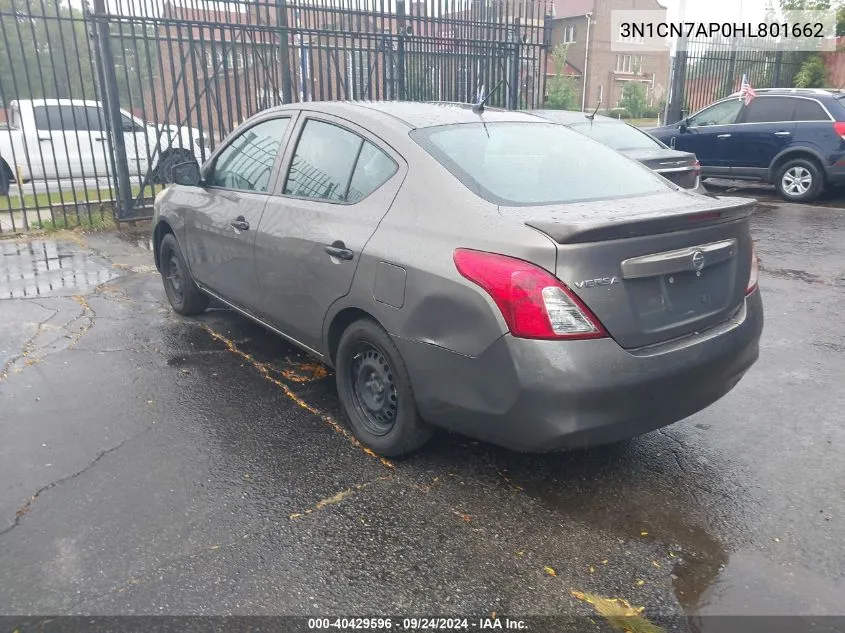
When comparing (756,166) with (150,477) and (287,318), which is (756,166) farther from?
(150,477)

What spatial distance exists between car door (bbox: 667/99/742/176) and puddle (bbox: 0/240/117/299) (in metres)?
10.2

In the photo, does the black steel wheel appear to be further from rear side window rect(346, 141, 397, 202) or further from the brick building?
the brick building

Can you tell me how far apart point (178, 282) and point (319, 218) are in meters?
2.52

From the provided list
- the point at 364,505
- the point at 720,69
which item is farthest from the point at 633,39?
the point at 364,505

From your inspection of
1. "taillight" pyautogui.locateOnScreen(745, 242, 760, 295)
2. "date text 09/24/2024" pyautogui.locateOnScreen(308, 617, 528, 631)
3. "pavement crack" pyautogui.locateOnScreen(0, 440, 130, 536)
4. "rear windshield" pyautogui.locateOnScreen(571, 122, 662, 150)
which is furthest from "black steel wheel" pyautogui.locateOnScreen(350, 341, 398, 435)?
"rear windshield" pyautogui.locateOnScreen(571, 122, 662, 150)

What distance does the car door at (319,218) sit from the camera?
11.2 feet

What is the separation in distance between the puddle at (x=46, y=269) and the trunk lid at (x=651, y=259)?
209 inches

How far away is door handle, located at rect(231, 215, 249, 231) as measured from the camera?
4297mm

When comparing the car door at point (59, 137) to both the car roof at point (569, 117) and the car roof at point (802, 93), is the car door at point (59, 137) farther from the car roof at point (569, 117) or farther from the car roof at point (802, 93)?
the car roof at point (802, 93)

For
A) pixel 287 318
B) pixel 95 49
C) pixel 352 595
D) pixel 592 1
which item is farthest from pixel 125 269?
pixel 592 1

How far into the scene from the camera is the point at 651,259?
110 inches

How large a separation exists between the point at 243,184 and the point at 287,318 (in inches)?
44.0

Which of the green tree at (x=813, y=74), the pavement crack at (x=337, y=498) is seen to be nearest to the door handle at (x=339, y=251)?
the pavement crack at (x=337, y=498)

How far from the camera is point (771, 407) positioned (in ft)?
13.2
